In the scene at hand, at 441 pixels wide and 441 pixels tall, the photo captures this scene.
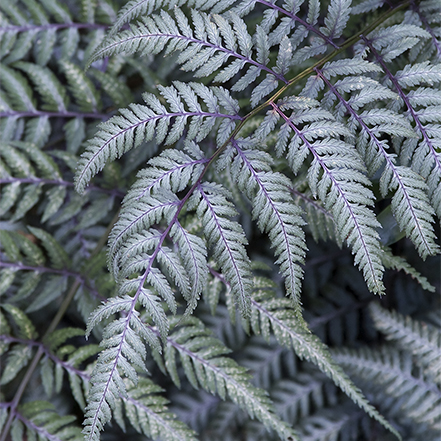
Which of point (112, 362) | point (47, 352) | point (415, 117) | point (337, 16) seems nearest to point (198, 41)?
point (337, 16)

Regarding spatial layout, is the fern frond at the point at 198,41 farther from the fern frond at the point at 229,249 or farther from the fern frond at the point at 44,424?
the fern frond at the point at 44,424

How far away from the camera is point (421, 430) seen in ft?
6.46

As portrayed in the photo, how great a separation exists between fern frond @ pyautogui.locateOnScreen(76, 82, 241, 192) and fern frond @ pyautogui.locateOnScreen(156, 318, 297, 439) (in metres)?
0.74

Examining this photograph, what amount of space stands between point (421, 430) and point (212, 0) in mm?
2036

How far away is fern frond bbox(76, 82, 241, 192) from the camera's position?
3.88ft

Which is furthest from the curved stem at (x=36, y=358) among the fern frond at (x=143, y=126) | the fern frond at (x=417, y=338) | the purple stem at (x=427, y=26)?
the purple stem at (x=427, y=26)

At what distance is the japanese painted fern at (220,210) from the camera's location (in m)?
1.15

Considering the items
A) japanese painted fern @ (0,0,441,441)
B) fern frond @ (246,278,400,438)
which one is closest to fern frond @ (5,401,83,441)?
japanese painted fern @ (0,0,441,441)

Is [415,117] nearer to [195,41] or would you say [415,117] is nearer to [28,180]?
[195,41]

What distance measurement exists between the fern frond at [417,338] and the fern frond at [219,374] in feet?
2.22

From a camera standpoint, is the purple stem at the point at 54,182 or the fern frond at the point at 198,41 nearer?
the fern frond at the point at 198,41

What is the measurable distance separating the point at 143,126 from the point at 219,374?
949 mm

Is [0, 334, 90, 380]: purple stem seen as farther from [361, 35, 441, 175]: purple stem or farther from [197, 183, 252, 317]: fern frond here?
[361, 35, 441, 175]: purple stem

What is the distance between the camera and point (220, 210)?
119 centimetres
